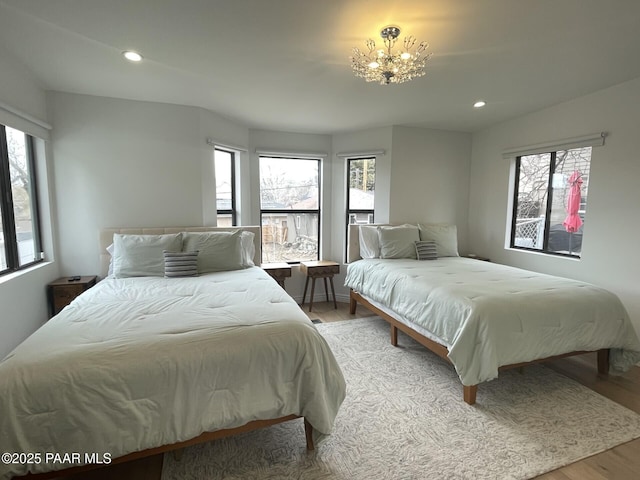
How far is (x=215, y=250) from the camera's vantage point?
2951mm

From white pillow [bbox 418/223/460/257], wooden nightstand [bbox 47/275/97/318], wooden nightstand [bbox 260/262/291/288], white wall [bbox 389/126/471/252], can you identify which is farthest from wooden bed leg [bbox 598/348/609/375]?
wooden nightstand [bbox 47/275/97/318]

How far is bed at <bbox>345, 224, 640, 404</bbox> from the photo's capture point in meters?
2.06

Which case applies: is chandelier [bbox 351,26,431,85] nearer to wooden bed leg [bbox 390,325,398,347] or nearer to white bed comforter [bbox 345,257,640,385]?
white bed comforter [bbox 345,257,640,385]

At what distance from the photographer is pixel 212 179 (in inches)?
143

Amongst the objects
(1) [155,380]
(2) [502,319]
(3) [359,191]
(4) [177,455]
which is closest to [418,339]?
(2) [502,319]

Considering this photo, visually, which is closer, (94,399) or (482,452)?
(94,399)

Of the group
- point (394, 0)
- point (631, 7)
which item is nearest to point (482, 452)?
point (394, 0)

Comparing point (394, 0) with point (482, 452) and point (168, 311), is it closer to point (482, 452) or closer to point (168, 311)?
point (168, 311)

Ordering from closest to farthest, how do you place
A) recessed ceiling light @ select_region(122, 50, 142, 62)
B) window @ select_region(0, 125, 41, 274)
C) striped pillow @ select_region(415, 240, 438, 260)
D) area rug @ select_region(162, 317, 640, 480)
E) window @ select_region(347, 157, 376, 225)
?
area rug @ select_region(162, 317, 640, 480), recessed ceiling light @ select_region(122, 50, 142, 62), window @ select_region(0, 125, 41, 274), striped pillow @ select_region(415, 240, 438, 260), window @ select_region(347, 157, 376, 225)

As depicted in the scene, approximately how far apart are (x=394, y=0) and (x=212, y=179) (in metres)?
2.70

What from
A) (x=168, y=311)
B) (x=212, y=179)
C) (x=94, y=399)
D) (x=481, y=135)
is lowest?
(x=94, y=399)

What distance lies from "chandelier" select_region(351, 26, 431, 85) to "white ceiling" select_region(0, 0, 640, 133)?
0.06 meters

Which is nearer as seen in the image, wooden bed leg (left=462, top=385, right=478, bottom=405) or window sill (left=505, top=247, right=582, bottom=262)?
wooden bed leg (left=462, top=385, right=478, bottom=405)

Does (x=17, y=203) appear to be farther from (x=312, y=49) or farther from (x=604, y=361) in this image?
(x=604, y=361)
